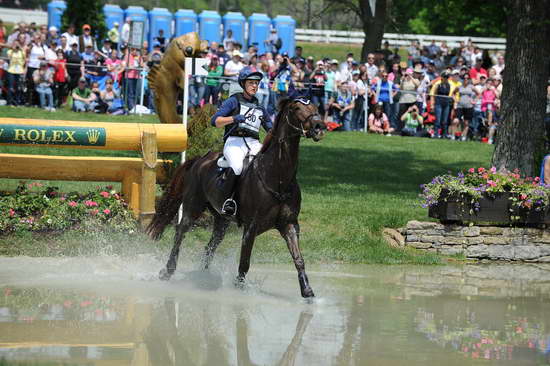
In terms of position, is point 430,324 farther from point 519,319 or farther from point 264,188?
point 264,188

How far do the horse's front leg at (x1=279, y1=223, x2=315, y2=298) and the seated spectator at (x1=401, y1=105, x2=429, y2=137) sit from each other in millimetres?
17253

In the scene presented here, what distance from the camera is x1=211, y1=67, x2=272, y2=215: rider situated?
11273 millimetres

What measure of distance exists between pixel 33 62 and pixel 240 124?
15186mm

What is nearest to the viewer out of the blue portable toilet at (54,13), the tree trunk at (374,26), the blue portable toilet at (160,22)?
the tree trunk at (374,26)

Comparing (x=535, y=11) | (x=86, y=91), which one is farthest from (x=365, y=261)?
(x=86, y=91)

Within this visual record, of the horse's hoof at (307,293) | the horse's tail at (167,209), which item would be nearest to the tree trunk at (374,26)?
the horse's tail at (167,209)

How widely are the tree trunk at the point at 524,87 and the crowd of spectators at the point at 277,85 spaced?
7076 mm

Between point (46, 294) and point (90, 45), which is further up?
point (90, 45)

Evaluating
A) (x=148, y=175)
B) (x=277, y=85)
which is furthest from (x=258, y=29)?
(x=148, y=175)

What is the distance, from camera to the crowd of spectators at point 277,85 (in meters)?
25.3

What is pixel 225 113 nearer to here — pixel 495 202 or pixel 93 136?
pixel 93 136

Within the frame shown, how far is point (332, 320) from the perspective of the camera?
995 cm

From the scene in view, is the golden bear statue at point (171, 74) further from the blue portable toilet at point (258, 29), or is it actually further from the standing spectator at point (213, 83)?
the blue portable toilet at point (258, 29)

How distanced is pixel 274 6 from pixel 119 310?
63.4m
